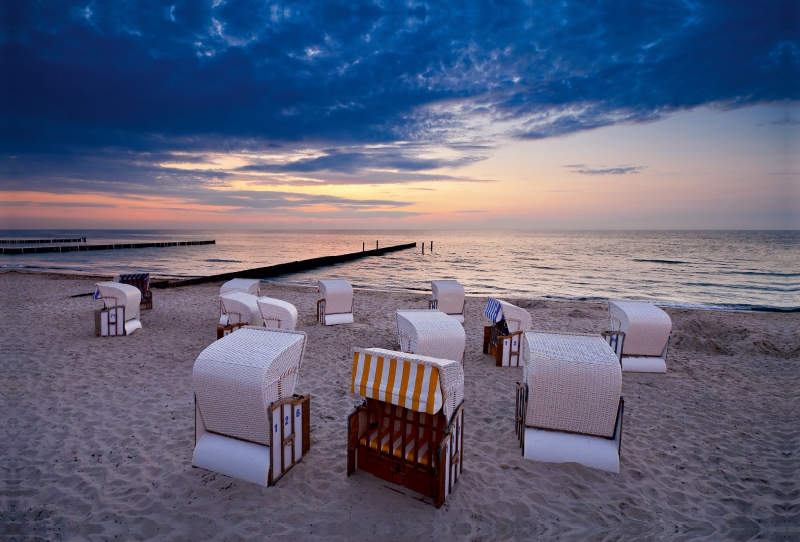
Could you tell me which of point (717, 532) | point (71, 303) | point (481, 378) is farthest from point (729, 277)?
point (71, 303)

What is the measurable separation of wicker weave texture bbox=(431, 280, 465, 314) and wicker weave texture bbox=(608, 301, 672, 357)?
14.8 feet

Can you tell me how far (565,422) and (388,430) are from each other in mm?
2172

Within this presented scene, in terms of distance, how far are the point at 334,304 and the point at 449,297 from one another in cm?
343

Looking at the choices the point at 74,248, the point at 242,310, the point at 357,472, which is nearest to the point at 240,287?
the point at 242,310

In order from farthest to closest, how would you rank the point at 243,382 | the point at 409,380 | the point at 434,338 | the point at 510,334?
the point at 510,334, the point at 434,338, the point at 243,382, the point at 409,380

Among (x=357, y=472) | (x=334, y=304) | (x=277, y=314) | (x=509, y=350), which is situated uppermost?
(x=277, y=314)

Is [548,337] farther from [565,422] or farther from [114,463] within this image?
[114,463]

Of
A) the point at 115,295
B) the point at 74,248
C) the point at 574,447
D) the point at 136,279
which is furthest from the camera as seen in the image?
the point at 74,248

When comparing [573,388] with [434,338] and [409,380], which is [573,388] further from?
→ [434,338]

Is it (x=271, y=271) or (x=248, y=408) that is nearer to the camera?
(x=248, y=408)

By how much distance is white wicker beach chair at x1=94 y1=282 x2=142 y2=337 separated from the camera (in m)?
9.90

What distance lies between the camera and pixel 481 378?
26.3ft

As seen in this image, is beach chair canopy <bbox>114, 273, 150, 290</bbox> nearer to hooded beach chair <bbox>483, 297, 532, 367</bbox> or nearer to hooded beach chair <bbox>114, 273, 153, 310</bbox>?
hooded beach chair <bbox>114, 273, 153, 310</bbox>

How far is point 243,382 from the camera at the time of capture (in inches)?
165
